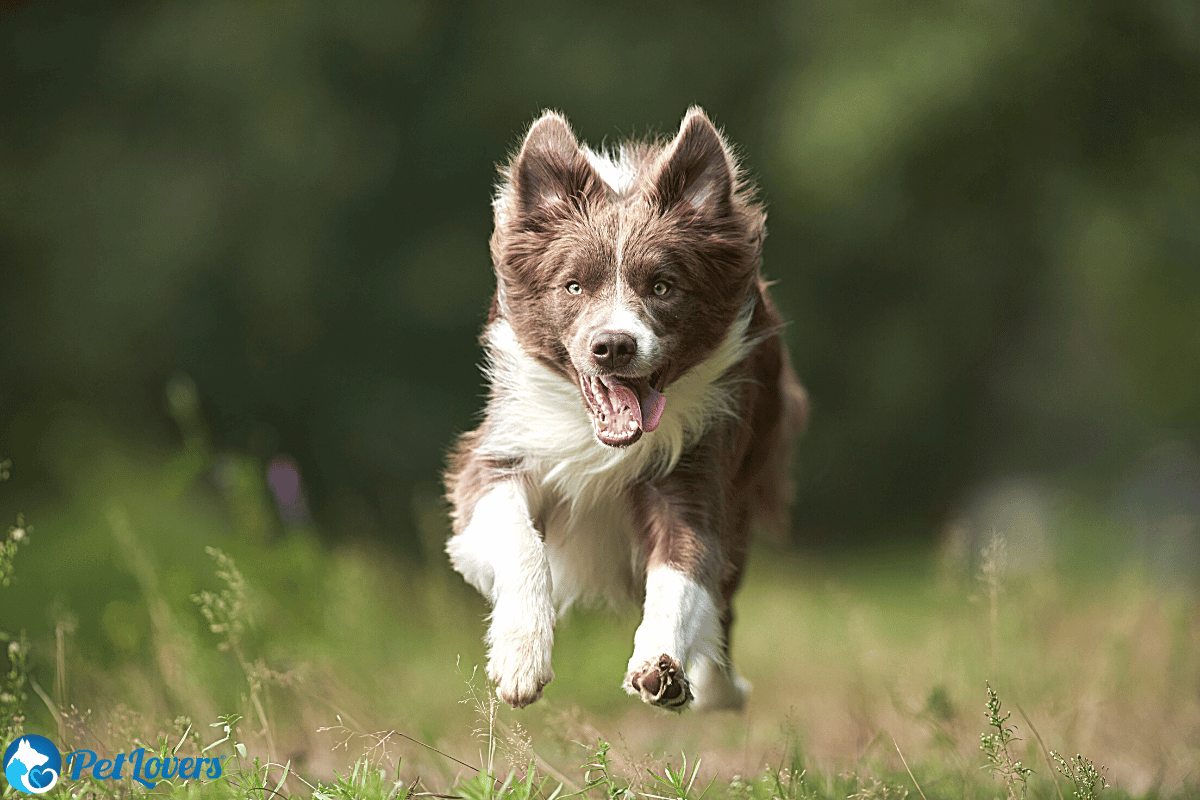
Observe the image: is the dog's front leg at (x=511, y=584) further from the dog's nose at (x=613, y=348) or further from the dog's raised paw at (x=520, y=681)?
the dog's nose at (x=613, y=348)

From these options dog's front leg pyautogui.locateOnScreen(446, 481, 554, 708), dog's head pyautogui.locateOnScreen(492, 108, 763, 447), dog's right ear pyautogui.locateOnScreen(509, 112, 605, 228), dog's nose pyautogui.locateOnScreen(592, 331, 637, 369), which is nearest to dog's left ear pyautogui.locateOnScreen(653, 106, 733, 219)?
dog's head pyautogui.locateOnScreen(492, 108, 763, 447)

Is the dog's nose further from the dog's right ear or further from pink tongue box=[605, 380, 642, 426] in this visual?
the dog's right ear

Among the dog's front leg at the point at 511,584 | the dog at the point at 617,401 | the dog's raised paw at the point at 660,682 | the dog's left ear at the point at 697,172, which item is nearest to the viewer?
the dog's raised paw at the point at 660,682

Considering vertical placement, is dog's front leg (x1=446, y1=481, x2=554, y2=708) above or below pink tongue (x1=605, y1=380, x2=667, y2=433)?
below

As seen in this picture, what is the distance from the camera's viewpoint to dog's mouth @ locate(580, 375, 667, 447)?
145 inches

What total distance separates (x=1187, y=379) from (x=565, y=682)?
7.04m

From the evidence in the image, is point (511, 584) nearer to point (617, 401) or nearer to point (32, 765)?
point (617, 401)

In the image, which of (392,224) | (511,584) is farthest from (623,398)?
(392,224)

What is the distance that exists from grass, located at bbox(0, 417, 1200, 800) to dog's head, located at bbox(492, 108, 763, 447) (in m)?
1.00

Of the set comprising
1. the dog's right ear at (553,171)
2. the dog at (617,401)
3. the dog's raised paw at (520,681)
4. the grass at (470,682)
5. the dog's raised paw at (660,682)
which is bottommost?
the grass at (470,682)

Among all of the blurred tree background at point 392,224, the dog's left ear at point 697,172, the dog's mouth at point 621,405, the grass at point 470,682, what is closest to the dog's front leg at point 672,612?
the grass at point 470,682

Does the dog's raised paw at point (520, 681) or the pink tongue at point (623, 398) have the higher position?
the pink tongue at point (623, 398)

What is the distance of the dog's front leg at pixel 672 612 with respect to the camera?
3.43 meters

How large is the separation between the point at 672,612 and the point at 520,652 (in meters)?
0.48
